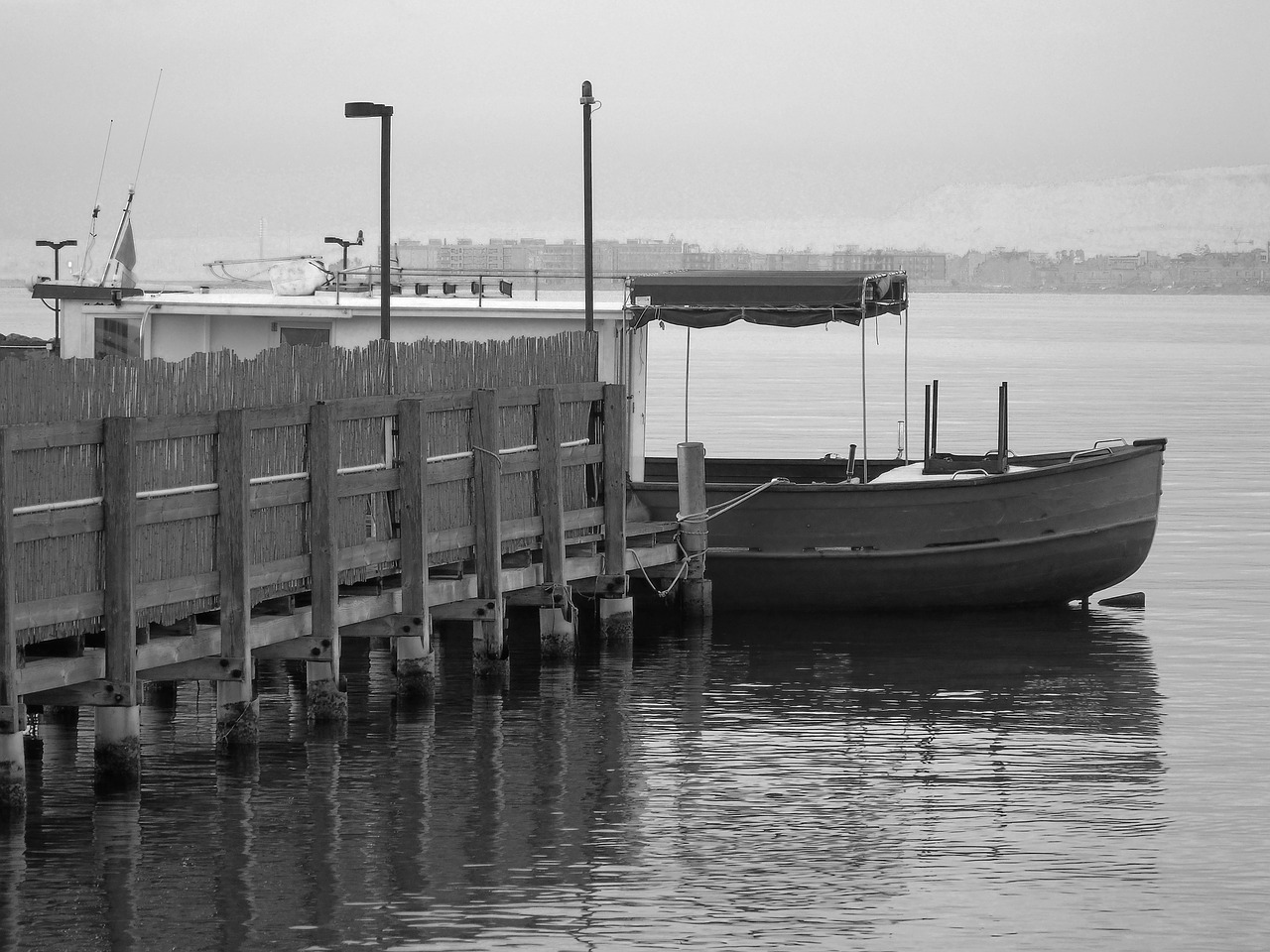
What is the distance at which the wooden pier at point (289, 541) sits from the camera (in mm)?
12062

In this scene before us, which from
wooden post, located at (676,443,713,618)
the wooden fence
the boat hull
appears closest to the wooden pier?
the wooden fence

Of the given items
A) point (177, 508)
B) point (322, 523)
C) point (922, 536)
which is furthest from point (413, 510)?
point (922, 536)

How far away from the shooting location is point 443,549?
16109mm

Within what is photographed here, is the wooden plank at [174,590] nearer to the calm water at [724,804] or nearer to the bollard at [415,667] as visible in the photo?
the calm water at [724,804]

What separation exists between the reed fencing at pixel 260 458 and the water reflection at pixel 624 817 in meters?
1.31

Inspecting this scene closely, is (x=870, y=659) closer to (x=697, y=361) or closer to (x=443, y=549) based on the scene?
(x=443, y=549)

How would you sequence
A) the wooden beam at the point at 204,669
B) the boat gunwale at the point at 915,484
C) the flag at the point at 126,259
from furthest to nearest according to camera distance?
the flag at the point at 126,259
the boat gunwale at the point at 915,484
the wooden beam at the point at 204,669

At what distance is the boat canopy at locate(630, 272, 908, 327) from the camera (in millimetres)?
21234

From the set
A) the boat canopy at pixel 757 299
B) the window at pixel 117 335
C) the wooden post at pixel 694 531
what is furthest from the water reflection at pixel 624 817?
the window at pixel 117 335

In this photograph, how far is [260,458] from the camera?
1398 cm

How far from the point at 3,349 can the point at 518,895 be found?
2633 centimetres

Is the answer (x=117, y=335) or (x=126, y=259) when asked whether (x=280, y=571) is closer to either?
(x=117, y=335)

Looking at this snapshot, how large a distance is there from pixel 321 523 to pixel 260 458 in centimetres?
67

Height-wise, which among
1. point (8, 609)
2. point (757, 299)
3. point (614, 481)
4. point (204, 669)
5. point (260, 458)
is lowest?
point (204, 669)
